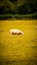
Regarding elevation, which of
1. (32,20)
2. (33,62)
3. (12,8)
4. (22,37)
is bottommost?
(33,62)

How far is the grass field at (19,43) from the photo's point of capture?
7.23 feet

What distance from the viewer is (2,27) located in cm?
236

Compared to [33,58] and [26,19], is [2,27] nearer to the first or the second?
[26,19]

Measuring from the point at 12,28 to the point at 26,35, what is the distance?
0.63ft

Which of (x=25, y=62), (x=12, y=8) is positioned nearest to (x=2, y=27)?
(x=12, y=8)

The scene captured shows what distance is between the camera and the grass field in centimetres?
221

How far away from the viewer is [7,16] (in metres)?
2.38

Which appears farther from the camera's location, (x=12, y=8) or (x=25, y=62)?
(x=12, y=8)

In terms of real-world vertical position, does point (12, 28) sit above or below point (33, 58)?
above

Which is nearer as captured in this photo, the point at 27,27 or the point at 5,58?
the point at 5,58

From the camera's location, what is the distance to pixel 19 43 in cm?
229

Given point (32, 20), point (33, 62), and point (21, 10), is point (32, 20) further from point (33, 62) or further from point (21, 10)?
point (33, 62)

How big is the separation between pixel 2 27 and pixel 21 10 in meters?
0.32

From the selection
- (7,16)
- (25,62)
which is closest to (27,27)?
(7,16)
